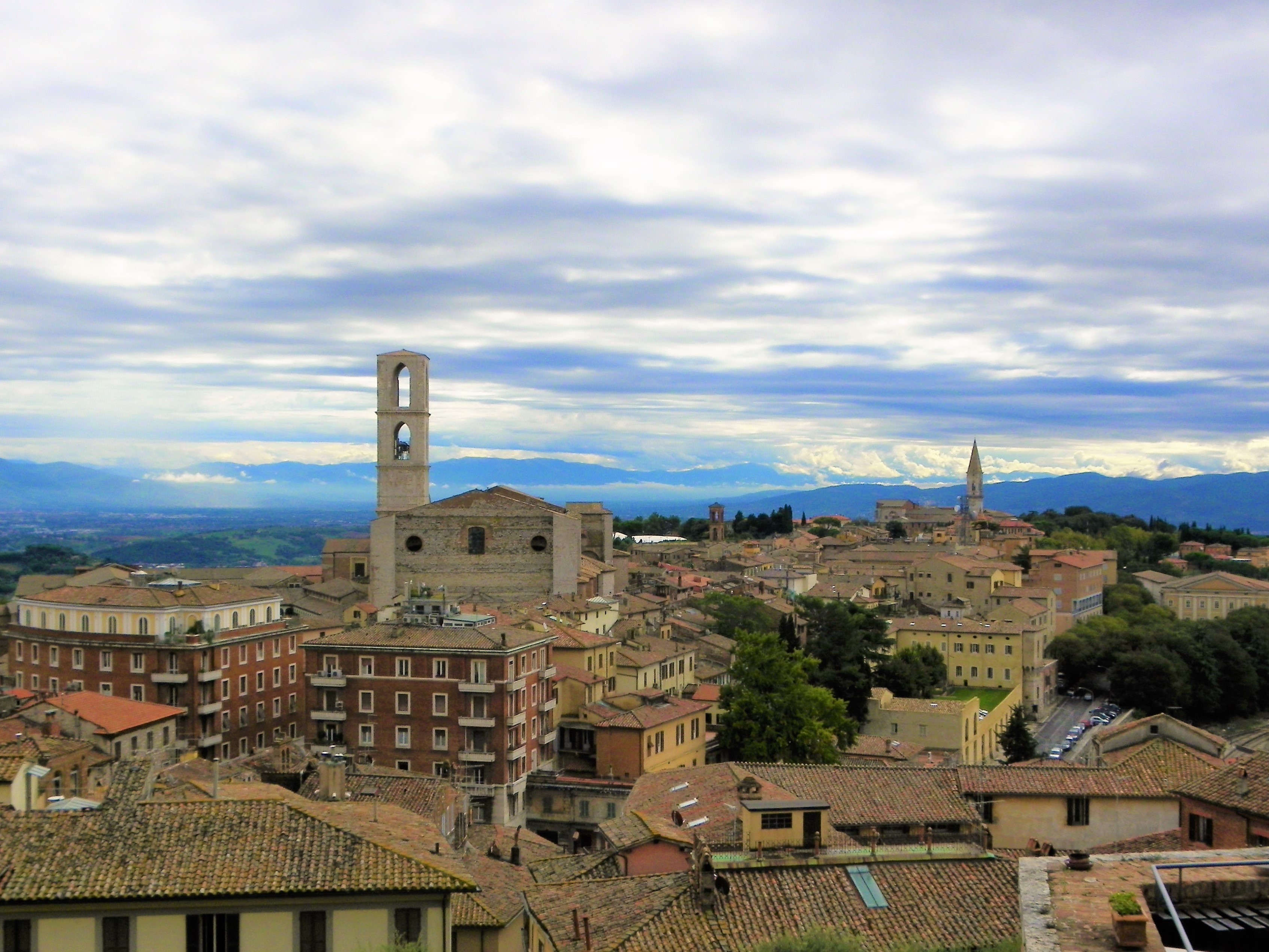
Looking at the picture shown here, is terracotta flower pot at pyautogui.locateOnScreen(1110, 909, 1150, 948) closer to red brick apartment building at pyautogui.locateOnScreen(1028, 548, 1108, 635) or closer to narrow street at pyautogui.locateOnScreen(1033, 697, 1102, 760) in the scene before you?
narrow street at pyautogui.locateOnScreen(1033, 697, 1102, 760)

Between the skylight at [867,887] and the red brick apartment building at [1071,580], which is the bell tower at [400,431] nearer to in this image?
the red brick apartment building at [1071,580]

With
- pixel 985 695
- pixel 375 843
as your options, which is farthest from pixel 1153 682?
pixel 375 843

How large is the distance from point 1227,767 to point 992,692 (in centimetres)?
4790

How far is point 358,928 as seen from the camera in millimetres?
13336

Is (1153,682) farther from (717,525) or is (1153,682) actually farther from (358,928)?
(717,525)

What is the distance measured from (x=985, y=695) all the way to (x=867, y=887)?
5218 cm

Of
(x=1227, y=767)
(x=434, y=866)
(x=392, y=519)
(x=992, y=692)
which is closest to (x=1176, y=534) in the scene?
(x=992, y=692)

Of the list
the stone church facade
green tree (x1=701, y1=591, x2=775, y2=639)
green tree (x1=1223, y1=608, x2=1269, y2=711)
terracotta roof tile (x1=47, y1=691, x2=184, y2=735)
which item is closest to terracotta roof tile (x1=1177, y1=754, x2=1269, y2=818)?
terracotta roof tile (x1=47, y1=691, x2=184, y2=735)

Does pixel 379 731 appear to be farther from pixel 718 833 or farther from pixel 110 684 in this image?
pixel 718 833

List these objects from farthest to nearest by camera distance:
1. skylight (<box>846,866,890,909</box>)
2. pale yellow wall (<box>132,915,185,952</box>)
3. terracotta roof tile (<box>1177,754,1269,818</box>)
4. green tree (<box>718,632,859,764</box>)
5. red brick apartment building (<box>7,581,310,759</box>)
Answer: red brick apartment building (<box>7,581,310,759</box>) → green tree (<box>718,632,859,764</box>) → terracotta roof tile (<box>1177,754,1269,818</box>) → skylight (<box>846,866,890,909</box>) → pale yellow wall (<box>132,915,185,952</box>)

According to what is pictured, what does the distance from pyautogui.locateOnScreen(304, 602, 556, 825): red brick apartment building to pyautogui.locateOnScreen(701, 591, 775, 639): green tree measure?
2567cm

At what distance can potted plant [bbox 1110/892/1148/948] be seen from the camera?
6855mm

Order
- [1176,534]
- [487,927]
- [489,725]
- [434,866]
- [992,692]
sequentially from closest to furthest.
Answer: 1. [434,866]
2. [487,927]
3. [489,725]
4. [992,692]
5. [1176,534]

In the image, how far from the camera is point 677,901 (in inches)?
588
